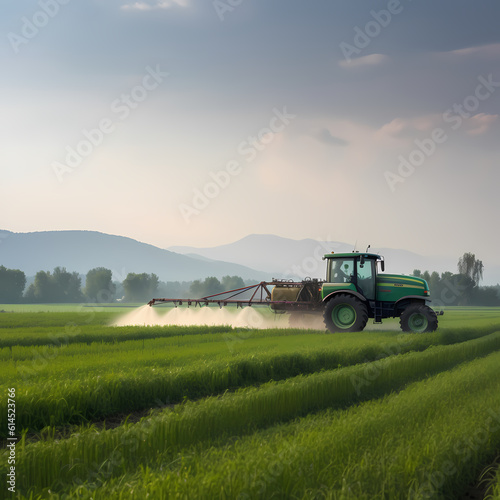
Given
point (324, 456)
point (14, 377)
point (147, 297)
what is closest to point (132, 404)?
point (14, 377)

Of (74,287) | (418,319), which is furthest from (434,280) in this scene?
(418,319)

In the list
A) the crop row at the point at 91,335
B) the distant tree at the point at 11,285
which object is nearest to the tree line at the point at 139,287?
the distant tree at the point at 11,285

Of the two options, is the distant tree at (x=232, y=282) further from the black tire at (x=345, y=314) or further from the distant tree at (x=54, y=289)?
the black tire at (x=345, y=314)

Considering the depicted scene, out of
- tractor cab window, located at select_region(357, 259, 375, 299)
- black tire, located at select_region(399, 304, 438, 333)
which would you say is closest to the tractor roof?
tractor cab window, located at select_region(357, 259, 375, 299)

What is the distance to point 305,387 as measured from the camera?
30.2ft

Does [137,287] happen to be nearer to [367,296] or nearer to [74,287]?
[74,287]

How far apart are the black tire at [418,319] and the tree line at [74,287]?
82.6 metres

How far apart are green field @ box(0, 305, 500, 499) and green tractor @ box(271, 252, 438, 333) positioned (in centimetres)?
638

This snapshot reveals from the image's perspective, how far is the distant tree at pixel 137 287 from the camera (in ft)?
380

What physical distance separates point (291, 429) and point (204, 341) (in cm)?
1057

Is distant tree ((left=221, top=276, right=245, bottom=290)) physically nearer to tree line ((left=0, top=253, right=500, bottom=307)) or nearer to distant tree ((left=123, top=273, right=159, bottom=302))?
tree line ((left=0, top=253, right=500, bottom=307))

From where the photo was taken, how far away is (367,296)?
1980 centimetres

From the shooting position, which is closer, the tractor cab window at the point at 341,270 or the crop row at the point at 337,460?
the crop row at the point at 337,460

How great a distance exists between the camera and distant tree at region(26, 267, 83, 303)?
355 ft
